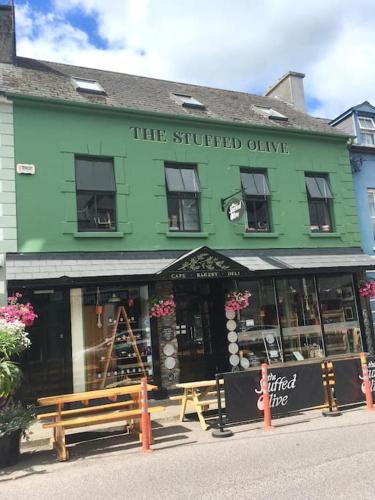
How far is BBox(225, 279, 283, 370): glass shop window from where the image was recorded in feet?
39.8

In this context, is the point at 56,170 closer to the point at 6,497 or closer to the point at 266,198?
the point at 266,198

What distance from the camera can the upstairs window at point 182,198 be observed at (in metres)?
12.0

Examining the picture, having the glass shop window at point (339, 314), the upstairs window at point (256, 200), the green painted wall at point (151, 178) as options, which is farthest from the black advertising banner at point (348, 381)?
the upstairs window at point (256, 200)

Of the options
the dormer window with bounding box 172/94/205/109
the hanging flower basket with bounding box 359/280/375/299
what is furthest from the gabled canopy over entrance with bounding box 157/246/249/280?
the dormer window with bounding box 172/94/205/109

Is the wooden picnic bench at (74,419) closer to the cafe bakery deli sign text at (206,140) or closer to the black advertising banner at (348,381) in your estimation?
the black advertising banner at (348,381)

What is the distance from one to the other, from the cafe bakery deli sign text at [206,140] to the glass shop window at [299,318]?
372 cm

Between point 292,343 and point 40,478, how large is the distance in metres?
8.21

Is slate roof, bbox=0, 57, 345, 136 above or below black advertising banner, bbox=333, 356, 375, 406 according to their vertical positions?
above

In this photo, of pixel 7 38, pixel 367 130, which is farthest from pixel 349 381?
pixel 7 38

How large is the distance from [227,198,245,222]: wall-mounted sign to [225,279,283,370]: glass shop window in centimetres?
170

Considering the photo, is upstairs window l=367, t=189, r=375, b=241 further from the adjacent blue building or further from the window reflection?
the window reflection

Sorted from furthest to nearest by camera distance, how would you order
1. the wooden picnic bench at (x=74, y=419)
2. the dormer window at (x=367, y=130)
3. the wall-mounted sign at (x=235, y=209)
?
the dormer window at (x=367, y=130), the wall-mounted sign at (x=235, y=209), the wooden picnic bench at (x=74, y=419)

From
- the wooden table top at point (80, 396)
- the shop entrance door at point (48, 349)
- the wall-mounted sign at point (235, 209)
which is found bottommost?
the wooden table top at point (80, 396)

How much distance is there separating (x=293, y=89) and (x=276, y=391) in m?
12.6
